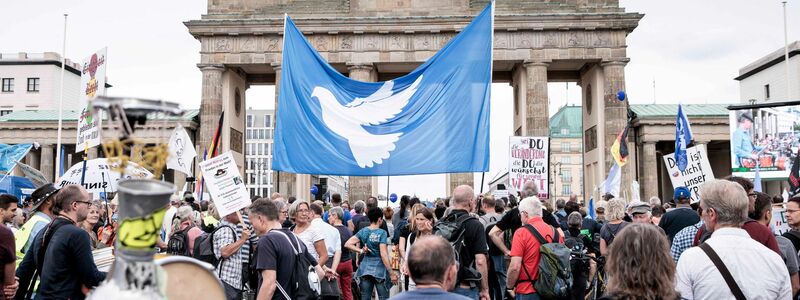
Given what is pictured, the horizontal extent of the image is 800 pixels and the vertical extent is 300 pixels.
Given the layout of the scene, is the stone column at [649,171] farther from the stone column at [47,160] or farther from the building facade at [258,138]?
the building facade at [258,138]

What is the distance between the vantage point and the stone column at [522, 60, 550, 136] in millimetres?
46938

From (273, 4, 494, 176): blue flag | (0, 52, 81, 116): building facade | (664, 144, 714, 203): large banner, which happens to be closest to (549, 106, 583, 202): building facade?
(0, 52, 81, 116): building facade

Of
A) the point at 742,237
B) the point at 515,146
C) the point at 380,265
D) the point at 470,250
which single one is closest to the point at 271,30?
the point at 515,146

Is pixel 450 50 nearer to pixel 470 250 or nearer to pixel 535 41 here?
pixel 470 250

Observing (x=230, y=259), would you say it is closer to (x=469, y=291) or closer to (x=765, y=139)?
(x=469, y=291)

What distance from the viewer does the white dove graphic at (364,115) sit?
33.1 ft

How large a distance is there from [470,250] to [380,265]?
3554mm

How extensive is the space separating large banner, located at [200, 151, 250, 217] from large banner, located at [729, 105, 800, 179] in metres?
17.0

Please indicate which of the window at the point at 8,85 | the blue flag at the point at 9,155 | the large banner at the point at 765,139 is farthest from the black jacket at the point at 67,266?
the window at the point at 8,85

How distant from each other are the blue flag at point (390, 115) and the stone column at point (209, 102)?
38360 mm

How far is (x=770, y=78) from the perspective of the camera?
70.8 m

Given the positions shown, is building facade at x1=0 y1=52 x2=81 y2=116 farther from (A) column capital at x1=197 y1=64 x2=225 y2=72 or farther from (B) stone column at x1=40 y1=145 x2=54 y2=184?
(A) column capital at x1=197 y1=64 x2=225 y2=72

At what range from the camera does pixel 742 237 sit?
4.65 m

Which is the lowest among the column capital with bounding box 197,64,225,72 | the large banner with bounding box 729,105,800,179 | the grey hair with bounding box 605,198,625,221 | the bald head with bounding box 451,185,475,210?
the grey hair with bounding box 605,198,625,221
